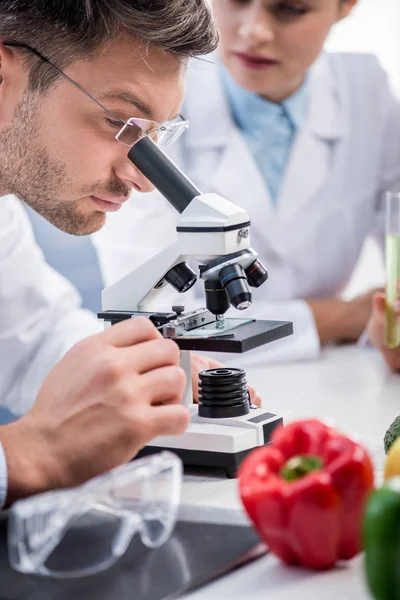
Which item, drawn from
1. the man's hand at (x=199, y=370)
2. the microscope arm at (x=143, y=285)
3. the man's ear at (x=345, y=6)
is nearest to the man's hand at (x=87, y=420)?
the microscope arm at (x=143, y=285)

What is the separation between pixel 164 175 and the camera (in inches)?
68.5

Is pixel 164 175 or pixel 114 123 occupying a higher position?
pixel 114 123

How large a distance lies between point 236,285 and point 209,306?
0.36ft

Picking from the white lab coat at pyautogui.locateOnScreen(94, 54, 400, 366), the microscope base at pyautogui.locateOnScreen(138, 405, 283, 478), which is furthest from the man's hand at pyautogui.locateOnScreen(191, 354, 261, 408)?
the white lab coat at pyautogui.locateOnScreen(94, 54, 400, 366)

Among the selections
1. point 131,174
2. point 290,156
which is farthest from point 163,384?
point 290,156

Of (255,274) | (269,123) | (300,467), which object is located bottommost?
(300,467)

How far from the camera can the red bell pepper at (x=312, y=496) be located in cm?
116

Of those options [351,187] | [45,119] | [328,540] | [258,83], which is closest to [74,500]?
[328,540]

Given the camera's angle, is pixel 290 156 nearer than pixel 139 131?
No

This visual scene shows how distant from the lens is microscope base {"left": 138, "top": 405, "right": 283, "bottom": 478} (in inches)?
64.9

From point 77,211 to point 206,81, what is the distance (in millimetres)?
1218

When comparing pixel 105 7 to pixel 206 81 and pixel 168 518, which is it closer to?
pixel 168 518

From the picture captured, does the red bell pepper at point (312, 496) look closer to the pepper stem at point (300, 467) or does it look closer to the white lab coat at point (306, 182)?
the pepper stem at point (300, 467)

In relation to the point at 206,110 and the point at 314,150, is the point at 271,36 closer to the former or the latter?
the point at 206,110
